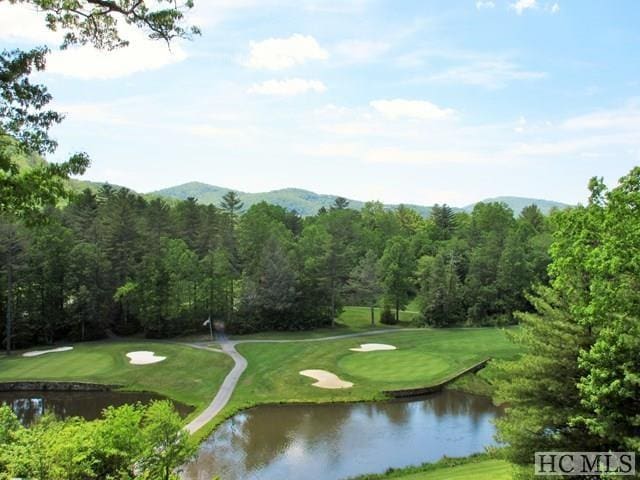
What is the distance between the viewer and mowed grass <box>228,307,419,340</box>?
4825 cm

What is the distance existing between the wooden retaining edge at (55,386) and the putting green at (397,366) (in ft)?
52.9

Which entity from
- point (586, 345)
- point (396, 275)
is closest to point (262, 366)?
point (396, 275)

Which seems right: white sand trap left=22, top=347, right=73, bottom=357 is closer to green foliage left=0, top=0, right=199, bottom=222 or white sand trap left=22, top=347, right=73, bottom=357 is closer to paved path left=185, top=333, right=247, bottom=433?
paved path left=185, top=333, right=247, bottom=433

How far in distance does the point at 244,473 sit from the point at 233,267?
113ft

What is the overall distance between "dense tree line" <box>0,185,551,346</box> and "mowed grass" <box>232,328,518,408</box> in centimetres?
709

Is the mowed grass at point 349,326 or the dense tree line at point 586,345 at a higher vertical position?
the dense tree line at point 586,345

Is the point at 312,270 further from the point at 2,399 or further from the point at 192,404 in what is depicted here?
the point at 2,399

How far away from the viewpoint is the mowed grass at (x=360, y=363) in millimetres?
32156

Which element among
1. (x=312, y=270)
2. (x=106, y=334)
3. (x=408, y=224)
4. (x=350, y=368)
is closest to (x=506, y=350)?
(x=350, y=368)

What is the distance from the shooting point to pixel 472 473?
18703 millimetres

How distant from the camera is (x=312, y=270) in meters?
53.1

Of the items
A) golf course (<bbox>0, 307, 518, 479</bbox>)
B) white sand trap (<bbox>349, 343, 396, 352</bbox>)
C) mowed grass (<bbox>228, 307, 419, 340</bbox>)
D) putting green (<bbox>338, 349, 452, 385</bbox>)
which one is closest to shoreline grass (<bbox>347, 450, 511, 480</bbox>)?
golf course (<bbox>0, 307, 518, 479</bbox>)

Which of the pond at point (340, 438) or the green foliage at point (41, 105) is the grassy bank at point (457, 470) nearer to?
the pond at point (340, 438)

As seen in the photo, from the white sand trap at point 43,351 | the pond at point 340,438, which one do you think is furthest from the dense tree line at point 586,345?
the white sand trap at point 43,351
